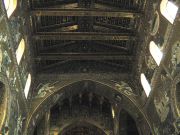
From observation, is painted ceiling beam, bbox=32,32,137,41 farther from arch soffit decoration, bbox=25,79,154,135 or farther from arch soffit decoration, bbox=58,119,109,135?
arch soffit decoration, bbox=58,119,109,135

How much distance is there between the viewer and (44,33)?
13.1 m

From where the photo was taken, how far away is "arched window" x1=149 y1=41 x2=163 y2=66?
448 inches

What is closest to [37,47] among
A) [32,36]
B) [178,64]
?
[32,36]

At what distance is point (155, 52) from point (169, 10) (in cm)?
207

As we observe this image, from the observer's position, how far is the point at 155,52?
39.1 feet

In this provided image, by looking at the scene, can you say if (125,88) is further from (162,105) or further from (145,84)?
(162,105)

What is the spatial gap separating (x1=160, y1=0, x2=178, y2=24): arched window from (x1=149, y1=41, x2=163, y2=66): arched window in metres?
1.49

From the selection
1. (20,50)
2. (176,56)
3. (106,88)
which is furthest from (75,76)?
(176,56)

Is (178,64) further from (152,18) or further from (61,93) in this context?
(61,93)

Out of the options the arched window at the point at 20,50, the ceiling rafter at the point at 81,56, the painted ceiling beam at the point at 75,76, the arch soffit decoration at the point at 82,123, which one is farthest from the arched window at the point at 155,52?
the arch soffit decoration at the point at 82,123

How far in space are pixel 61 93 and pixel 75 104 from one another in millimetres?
4277

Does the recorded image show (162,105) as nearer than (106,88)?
Yes

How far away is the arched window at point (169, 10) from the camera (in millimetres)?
10016

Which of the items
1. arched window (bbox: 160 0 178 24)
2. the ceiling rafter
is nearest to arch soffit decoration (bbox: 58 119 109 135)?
the ceiling rafter
